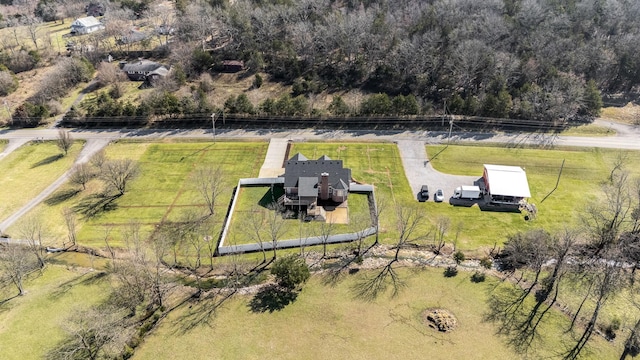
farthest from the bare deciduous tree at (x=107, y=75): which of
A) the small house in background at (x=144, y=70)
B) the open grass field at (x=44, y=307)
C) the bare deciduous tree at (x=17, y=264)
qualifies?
the open grass field at (x=44, y=307)

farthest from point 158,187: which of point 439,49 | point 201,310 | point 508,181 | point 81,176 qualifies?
point 439,49

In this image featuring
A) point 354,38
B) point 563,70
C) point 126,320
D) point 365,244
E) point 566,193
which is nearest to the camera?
point 126,320

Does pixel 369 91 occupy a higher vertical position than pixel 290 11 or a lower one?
lower

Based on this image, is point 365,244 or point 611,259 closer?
point 611,259

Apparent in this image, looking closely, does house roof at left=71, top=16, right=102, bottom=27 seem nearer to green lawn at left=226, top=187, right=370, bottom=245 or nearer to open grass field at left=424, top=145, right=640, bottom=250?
green lawn at left=226, top=187, right=370, bottom=245

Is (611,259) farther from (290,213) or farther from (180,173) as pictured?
(180,173)

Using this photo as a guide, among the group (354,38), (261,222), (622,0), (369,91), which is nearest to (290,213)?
(261,222)
